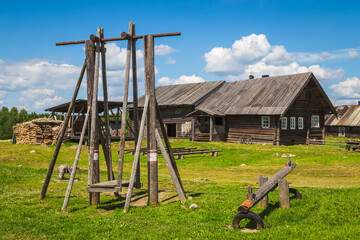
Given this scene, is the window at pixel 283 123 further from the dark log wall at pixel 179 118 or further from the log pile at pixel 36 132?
the log pile at pixel 36 132

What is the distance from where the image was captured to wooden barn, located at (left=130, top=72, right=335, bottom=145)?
32.4 m

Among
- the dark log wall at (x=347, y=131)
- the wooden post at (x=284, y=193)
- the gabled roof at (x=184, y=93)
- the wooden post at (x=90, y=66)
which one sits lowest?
the wooden post at (x=284, y=193)

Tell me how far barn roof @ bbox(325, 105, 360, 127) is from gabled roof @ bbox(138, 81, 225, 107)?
1776cm

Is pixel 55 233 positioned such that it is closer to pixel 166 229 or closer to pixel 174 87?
pixel 166 229

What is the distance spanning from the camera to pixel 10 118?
8106 cm

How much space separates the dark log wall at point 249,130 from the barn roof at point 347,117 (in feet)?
61.1

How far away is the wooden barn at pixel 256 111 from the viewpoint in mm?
32438

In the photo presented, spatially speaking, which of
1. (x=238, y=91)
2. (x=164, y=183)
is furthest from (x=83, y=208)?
(x=238, y=91)

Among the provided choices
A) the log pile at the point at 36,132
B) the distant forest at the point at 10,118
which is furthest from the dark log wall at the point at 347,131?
the distant forest at the point at 10,118

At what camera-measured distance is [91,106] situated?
10094 mm

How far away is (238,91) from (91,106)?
98.3 ft

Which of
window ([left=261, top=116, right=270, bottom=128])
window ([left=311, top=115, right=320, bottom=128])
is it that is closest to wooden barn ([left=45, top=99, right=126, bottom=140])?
window ([left=261, top=116, right=270, bottom=128])

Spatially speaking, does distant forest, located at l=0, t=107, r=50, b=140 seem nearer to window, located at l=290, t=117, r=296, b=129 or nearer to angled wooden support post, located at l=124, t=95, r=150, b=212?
window, located at l=290, t=117, r=296, b=129

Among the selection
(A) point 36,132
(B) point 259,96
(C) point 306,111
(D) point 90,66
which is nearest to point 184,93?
(B) point 259,96
